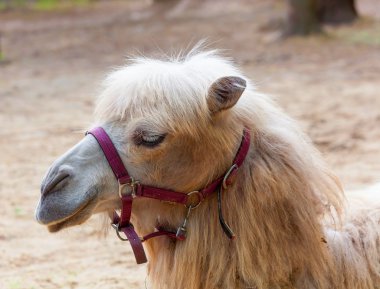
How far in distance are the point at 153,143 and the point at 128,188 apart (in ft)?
0.60

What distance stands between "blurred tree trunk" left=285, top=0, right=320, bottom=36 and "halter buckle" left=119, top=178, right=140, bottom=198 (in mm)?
10255

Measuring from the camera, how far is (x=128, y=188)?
297 centimetres

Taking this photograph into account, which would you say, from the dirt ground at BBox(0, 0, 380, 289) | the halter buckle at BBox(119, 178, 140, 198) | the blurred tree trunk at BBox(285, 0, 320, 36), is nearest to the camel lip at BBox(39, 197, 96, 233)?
the halter buckle at BBox(119, 178, 140, 198)

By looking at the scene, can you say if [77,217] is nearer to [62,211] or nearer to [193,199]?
A: [62,211]

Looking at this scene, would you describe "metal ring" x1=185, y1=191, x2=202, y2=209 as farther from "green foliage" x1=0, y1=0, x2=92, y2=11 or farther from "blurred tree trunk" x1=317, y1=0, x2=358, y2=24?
"green foliage" x1=0, y1=0, x2=92, y2=11

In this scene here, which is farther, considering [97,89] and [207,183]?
[97,89]

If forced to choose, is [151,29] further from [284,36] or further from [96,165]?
[96,165]

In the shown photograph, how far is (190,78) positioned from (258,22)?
12.5m

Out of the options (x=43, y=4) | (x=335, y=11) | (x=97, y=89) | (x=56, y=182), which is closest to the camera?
(x=56, y=182)

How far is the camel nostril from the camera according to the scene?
2.83 metres

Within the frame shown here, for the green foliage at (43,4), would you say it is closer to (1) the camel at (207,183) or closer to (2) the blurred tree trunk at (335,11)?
(2) the blurred tree trunk at (335,11)

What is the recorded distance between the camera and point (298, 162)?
306cm

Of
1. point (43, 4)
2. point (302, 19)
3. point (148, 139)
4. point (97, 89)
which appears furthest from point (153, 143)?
point (43, 4)

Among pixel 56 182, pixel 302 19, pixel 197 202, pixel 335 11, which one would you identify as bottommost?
pixel 335 11
